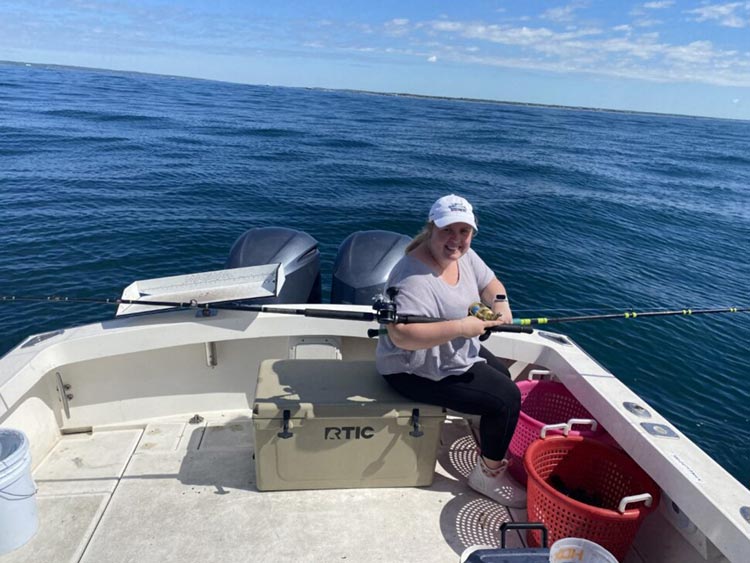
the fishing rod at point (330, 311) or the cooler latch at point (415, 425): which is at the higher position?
the fishing rod at point (330, 311)

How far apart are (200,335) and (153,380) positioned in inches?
21.9

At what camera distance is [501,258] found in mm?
10609

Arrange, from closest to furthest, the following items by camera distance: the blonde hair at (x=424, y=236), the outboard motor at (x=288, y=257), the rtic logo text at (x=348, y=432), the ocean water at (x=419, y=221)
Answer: the blonde hair at (x=424, y=236) < the rtic logo text at (x=348, y=432) < the outboard motor at (x=288, y=257) < the ocean water at (x=419, y=221)

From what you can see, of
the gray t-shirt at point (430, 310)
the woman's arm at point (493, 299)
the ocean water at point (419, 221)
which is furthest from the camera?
the ocean water at point (419, 221)

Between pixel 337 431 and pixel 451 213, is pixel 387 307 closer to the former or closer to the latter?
pixel 451 213

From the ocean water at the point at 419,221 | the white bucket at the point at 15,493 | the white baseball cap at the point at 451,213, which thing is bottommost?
the ocean water at the point at 419,221

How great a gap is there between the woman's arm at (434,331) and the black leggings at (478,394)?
33cm

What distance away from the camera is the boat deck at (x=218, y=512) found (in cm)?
229

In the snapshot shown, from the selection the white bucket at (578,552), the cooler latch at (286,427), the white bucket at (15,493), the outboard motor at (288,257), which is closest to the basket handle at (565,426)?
the white bucket at (578,552)

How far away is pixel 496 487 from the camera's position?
270 cm

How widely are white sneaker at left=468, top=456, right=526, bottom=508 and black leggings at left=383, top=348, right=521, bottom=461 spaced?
0.19 m

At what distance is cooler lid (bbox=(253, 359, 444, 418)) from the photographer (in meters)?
2.43

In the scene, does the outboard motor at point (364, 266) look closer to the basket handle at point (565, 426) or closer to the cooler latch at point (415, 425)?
the cooler latch at point (415, 425)

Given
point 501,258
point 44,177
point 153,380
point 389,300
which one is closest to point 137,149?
point 44,177
